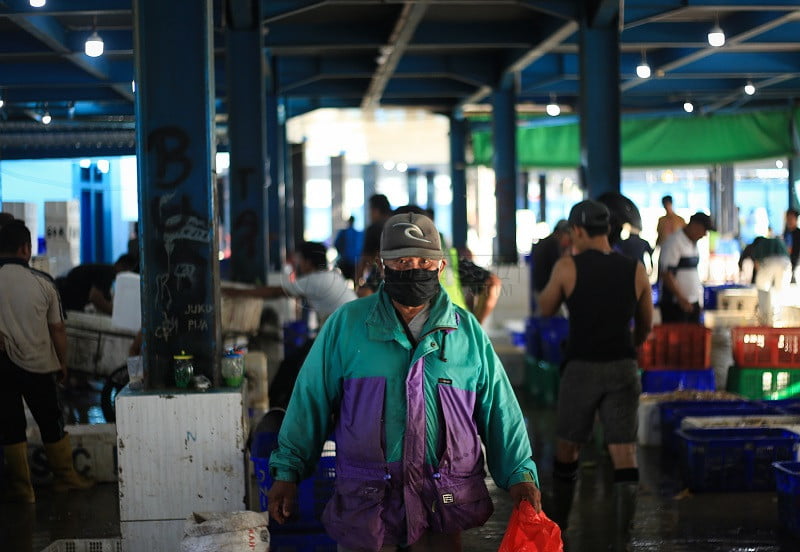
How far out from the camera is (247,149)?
43.4ft

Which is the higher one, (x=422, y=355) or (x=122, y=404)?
(x=422, y=355)

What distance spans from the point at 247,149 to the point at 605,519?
7.79 metres

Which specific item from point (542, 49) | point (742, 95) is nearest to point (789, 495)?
point (542, 49)

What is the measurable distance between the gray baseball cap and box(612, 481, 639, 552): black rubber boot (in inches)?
122

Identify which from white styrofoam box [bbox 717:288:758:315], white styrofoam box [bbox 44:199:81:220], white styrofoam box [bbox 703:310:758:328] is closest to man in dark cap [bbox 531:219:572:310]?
white styrofoam box [bbox 703:310:758:328]

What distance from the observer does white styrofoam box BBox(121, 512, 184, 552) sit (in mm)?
5836

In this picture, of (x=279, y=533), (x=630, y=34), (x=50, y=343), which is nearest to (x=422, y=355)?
(x=279, y=533)

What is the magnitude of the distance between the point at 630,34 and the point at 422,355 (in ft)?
43.0

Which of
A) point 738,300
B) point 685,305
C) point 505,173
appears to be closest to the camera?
point 685,305

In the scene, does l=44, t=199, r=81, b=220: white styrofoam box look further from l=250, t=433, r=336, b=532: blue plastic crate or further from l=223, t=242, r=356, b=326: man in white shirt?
l=250, t=433, r=336, b=532: blue plastic crate

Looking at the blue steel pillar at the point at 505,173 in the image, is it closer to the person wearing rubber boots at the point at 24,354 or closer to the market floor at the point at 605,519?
the market floor at the point at 605,519

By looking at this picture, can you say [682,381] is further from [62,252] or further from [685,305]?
[62,252]

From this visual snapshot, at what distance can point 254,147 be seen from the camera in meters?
13.2

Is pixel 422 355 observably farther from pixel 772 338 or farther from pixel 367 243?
pixel 772 338
